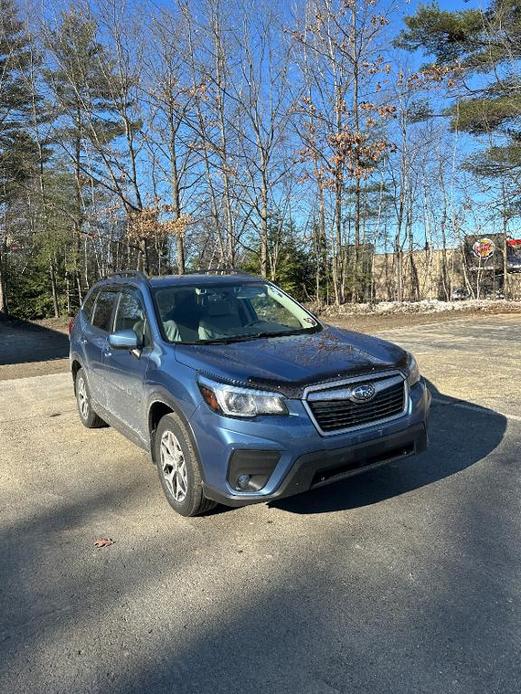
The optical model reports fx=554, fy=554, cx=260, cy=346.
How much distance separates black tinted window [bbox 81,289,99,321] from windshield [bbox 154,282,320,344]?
1.70 metres

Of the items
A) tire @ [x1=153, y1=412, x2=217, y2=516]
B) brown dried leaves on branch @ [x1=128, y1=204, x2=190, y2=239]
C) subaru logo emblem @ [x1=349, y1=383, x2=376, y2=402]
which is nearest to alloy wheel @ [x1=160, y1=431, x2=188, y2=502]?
tire @ [x1=153, y1=412, x2=217, y2=516]

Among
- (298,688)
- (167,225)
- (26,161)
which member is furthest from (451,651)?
(26,161)

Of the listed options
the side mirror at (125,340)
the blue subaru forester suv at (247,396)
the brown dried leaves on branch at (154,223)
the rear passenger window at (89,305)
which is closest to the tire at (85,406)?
the rear passenger window at (89,305)

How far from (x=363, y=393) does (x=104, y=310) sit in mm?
3164

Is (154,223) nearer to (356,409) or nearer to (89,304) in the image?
(89,304)

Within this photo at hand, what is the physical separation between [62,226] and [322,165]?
11309 millimetres

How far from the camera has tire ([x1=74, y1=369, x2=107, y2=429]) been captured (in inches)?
237

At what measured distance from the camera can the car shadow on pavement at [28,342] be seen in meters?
14.2

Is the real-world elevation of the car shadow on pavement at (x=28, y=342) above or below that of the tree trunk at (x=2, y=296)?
below

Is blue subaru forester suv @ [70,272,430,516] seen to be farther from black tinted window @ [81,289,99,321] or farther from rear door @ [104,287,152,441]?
black tinted window @ [81,289,99,321]

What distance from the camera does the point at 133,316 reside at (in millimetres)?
4867

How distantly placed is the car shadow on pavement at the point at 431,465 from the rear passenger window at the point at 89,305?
10.7ft

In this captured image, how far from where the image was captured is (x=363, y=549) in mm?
3330

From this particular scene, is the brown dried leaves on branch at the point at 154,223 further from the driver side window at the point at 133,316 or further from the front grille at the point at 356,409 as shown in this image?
the front grille at the point at 356,409
